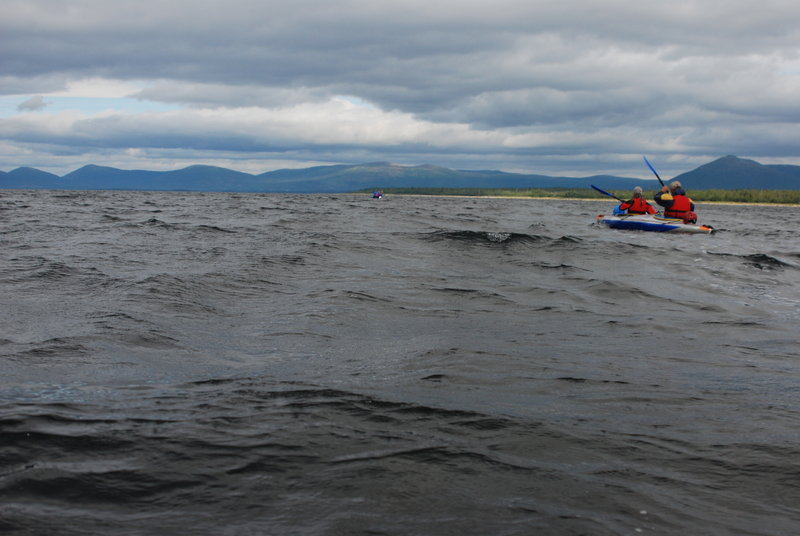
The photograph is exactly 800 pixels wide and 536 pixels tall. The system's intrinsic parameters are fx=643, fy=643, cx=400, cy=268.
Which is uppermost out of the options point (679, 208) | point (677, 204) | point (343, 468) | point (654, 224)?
point (677, 204)

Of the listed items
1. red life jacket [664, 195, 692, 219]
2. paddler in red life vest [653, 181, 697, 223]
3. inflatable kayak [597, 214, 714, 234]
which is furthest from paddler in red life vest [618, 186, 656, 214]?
red life jacket [664, 195, 692, 219]

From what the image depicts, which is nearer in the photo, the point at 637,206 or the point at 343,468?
the point at 343,468

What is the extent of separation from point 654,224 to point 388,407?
80.8 ft

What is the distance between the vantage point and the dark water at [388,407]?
3.62 metres

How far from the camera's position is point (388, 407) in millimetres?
5273

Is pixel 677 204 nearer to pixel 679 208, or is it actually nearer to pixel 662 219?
pixel 679 208

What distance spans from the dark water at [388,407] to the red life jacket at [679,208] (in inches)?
652

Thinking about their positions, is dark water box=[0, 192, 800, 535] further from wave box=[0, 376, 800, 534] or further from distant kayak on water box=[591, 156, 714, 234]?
distant kayak on water box=[591, 156, 714, 234]

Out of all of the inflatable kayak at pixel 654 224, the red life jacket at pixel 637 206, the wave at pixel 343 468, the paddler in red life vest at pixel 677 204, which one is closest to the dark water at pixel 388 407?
the wave at pixel 343 468

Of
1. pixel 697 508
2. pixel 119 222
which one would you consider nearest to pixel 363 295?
pixel 697 508

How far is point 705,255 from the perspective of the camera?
19219 millimetres

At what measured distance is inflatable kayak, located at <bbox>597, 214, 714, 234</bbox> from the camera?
26.5 m

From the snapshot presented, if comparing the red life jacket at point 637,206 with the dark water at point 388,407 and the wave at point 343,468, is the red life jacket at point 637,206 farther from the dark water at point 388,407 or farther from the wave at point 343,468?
the wave at point 343,468

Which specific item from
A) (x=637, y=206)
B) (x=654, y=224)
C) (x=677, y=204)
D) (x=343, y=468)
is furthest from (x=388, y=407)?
(x=637, y=206)
